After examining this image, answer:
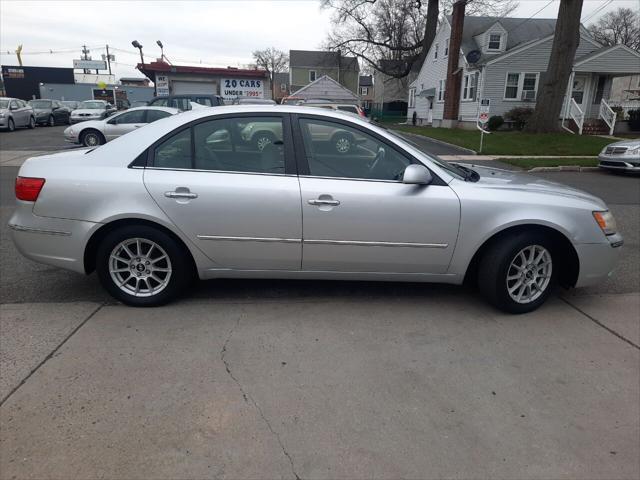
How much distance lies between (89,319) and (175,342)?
0.85 meters

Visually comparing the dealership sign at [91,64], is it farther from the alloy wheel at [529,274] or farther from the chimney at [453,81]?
the alloy wheel at [529,274]

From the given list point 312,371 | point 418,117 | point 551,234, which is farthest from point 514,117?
point 312,371

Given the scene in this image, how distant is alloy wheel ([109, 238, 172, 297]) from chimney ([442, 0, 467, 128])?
29.3 metres

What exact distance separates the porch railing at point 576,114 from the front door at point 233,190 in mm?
24128

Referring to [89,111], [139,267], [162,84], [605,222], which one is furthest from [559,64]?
[89,111]

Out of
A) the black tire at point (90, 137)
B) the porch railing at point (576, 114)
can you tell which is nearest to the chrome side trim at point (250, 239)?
the black tire at point (90, 137)

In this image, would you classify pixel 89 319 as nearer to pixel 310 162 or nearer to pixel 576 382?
pixel 310 162

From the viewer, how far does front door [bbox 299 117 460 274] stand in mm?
3678

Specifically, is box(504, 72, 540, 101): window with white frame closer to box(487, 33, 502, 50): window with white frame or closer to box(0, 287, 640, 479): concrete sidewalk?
box(487, 33, 502, 50): window with white frame

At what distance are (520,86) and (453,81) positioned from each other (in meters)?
4.62

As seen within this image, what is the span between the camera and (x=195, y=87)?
28.8 metres

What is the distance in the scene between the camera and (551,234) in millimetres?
3881

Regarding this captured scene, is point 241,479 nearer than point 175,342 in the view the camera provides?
Yes

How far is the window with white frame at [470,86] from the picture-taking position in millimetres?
28109
